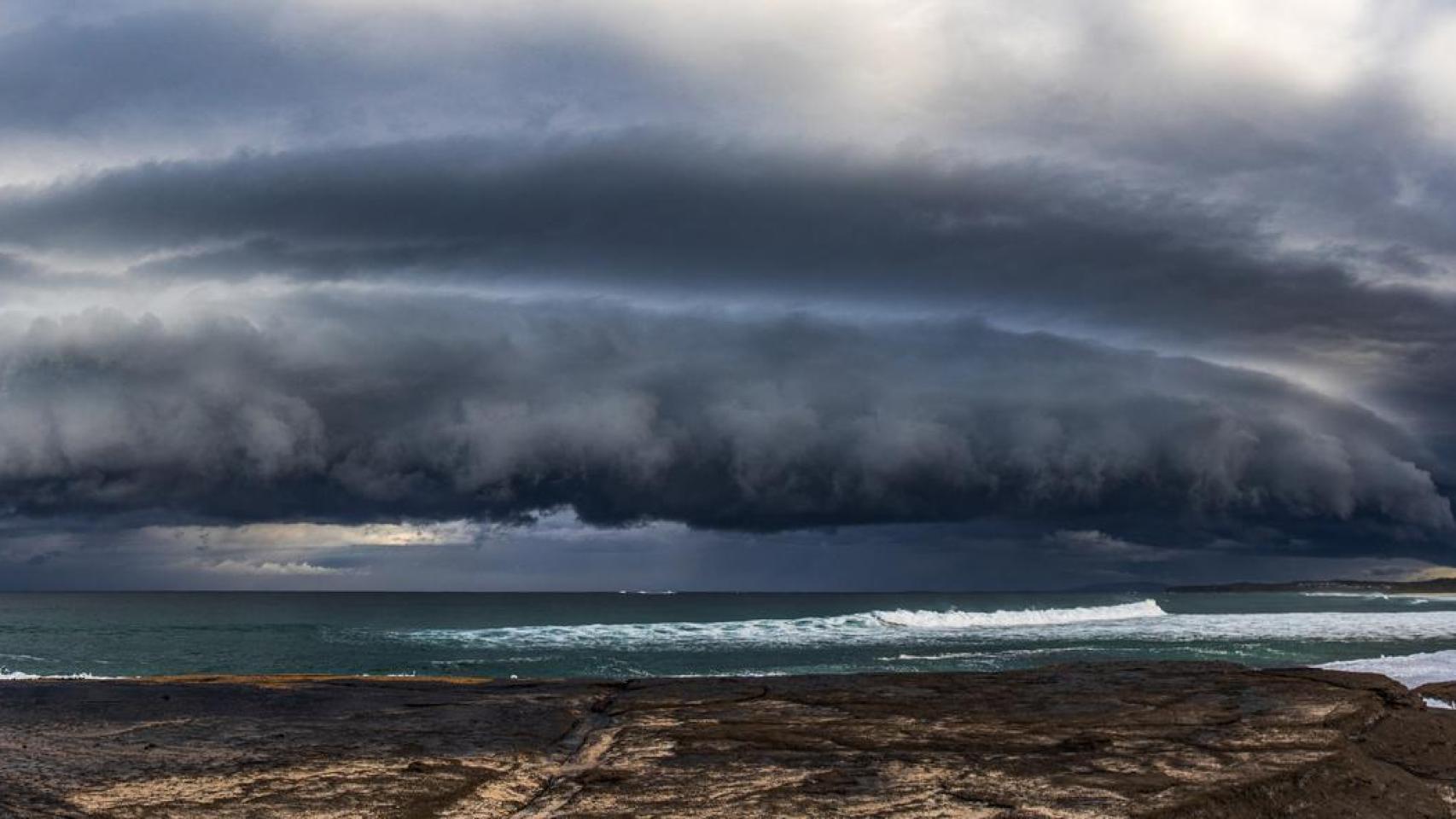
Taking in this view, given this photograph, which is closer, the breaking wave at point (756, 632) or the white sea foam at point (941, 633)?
the white sea foam at point (941, 633)

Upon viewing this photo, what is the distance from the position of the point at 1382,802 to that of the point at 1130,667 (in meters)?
5.73

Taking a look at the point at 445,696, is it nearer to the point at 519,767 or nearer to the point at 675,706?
the point at 675,706

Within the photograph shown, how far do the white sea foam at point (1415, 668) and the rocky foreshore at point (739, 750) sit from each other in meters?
8.26

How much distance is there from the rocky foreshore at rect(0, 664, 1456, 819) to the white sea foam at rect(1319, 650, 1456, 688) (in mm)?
8256

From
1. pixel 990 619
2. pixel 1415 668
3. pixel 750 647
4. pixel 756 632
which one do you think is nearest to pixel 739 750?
pixel 1415 668

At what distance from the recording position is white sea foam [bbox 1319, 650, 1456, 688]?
18.3m

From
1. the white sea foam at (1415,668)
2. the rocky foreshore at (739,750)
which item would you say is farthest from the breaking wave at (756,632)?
the rocky foreshore at (739,750)

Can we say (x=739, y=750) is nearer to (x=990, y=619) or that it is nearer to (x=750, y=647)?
(x=750, y=647)

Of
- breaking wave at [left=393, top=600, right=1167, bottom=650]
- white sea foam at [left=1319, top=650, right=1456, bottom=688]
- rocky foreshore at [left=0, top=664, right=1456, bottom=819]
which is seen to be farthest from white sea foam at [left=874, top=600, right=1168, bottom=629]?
rocky foreshore at [left=0, top=664, right=1456, bottom=819]

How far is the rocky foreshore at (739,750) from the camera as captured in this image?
6.66m

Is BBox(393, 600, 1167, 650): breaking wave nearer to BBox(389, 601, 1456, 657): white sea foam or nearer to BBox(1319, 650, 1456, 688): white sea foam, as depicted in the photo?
BBox(389, 601, 1456, 657): white sea foam

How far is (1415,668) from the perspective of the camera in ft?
66.7

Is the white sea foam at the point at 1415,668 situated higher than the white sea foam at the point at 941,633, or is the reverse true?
the white sea foam at the point at 1415,668

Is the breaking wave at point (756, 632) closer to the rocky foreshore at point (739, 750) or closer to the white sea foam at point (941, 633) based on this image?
the white sea foam at point (941, 633)
